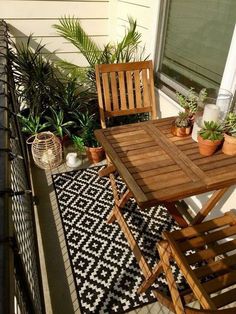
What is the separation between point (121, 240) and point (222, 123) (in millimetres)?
1166

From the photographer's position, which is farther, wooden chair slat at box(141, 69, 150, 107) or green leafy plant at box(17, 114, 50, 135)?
green leafy plant at box(17, 114, 50, 135)

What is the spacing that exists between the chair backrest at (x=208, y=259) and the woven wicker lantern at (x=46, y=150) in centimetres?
170

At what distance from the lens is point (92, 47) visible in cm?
317

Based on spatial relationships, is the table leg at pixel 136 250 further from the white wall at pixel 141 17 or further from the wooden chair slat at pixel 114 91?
the white wall at pixel 141 17

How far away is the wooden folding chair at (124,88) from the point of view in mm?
2281

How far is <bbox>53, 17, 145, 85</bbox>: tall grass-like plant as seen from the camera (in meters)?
2.81

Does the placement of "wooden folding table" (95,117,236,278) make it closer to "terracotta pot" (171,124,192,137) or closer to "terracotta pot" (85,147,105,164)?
"terracotta pot" (171,124,192,137)

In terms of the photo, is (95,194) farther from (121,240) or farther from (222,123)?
(222,123)

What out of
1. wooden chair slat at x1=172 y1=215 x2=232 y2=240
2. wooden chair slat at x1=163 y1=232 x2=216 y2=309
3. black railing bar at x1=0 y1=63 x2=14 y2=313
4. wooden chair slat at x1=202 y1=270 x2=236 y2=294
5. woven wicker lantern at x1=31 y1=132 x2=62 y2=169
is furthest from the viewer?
woven wicker lantern at x1=31 y1=132 x2=62 y2=169

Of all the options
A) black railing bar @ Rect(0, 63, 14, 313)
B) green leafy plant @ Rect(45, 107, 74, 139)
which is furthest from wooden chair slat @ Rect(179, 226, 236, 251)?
green leafy plant @ Rect(45, 107, 74, 139)

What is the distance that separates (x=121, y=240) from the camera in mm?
2115

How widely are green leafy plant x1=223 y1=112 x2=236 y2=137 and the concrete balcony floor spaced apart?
1.17 meters

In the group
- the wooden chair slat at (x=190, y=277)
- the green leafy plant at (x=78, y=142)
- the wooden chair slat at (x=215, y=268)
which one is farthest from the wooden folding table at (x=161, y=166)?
the green leafy plant at (x=78, y=142)

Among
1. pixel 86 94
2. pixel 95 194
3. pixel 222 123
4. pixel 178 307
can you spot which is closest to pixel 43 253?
pixel 95 194
